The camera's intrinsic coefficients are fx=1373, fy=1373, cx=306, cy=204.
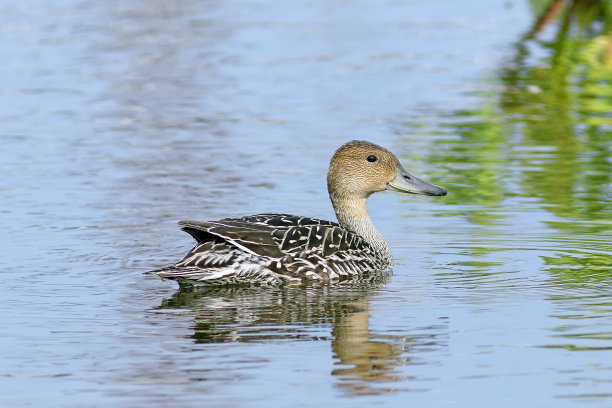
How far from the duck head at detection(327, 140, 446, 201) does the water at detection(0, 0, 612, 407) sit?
0.54 metres

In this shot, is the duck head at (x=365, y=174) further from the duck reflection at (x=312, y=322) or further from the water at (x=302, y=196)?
the duck reflection at (x=312, y=322)

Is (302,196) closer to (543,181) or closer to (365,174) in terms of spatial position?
(365,174)

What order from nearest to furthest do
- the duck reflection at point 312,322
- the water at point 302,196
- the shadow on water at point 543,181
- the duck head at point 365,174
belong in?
the water at point 302,196 → the duck reflection at point 312,322 → the shadow on water at point 543,181 → the duck head at point 365,174

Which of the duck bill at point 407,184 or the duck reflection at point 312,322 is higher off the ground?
the duck bill at point 407,184

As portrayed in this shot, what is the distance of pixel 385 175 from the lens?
1223 centimetres

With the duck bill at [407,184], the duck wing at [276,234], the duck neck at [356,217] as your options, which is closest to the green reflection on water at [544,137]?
the duck bill at [407,184]

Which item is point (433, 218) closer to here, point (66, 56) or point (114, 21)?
point (66, 56)

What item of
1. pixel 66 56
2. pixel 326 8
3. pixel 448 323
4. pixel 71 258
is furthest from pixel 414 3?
pixel 448 323

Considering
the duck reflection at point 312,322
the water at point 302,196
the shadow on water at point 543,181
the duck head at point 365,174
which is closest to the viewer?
the water at point 302,196

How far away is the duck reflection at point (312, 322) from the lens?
8617 millimetres

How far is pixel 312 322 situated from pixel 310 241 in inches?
61.6

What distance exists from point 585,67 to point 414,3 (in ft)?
23.6

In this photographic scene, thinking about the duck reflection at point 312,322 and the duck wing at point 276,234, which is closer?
the duck reflection at point 312,322

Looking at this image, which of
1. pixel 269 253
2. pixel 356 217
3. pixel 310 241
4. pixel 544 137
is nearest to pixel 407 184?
pixel 356 217
